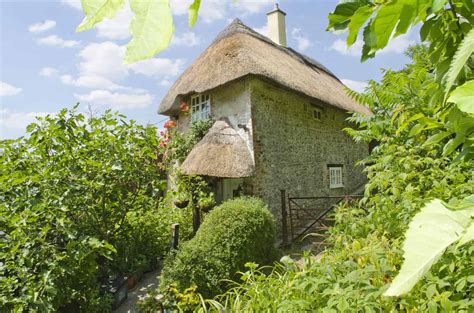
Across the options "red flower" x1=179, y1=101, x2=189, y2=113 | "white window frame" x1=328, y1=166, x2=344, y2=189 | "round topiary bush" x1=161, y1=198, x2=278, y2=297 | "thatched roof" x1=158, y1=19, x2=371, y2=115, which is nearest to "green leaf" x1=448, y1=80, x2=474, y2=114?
"round topiary bush" x1=161, y1=198, x2=278, y2=297

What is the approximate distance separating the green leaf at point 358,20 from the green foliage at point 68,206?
11.2ft

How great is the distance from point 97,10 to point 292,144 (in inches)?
387

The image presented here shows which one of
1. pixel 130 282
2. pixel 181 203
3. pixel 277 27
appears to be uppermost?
pixel 277 27

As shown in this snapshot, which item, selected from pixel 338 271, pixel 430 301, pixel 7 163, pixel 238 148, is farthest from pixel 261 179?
pixel 430 301

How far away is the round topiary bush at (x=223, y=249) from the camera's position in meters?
4.78

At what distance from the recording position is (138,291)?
18.9ft

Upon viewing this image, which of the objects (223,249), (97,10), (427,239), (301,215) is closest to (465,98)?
(427,239)

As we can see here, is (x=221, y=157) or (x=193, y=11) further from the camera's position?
A: (x=221, y=157)

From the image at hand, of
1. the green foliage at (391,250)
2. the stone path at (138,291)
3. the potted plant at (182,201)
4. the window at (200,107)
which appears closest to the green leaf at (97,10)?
the green foliage at (391,250)

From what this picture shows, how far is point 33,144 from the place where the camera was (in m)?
4.34

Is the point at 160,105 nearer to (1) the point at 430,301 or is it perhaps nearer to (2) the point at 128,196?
(2) the point at 128,196

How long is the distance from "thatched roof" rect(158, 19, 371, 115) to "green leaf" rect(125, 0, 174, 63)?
8509 mm

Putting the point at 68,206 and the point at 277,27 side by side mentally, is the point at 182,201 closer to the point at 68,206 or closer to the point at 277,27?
the point at 68,206

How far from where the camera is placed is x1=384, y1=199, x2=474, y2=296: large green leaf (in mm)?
289
